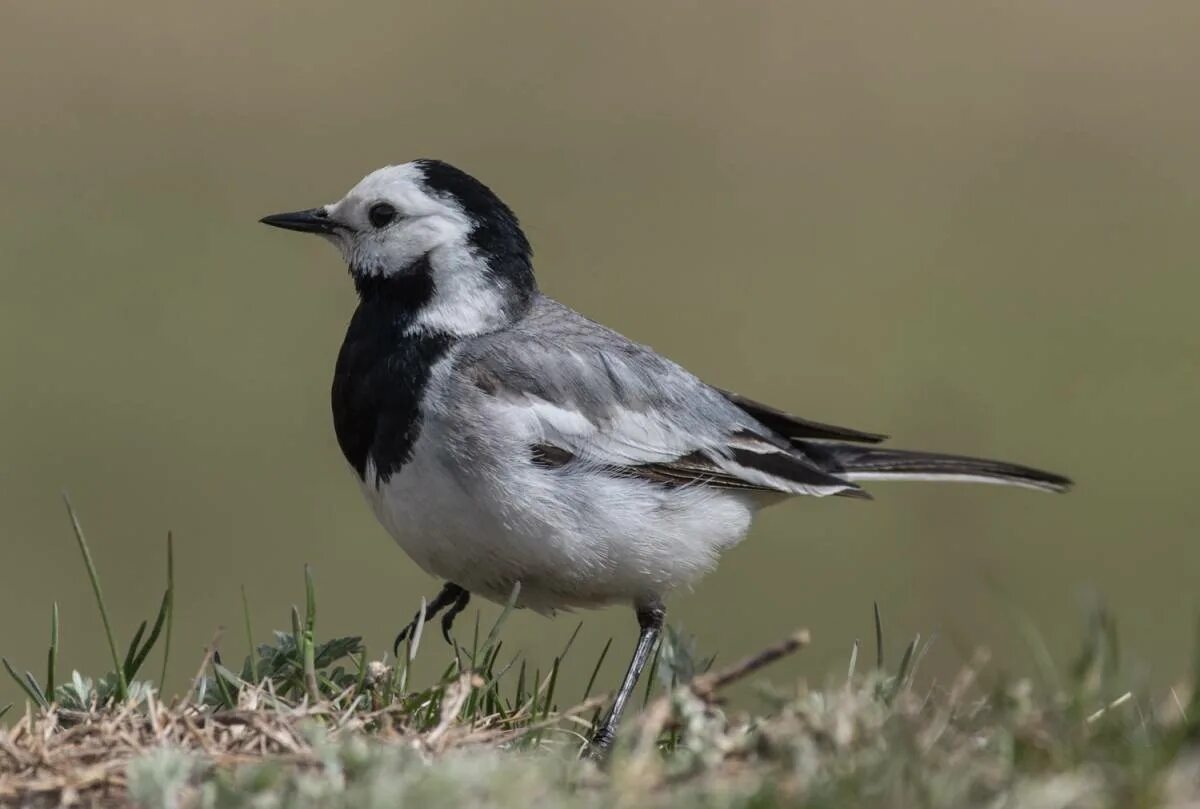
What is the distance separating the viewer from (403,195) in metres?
6.63

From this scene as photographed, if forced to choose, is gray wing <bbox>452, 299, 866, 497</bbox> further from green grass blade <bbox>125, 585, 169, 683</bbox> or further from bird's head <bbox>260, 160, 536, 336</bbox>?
green grass blade <bbox>125, 585, 169, 683</bbox>

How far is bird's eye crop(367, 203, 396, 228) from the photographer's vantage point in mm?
6656

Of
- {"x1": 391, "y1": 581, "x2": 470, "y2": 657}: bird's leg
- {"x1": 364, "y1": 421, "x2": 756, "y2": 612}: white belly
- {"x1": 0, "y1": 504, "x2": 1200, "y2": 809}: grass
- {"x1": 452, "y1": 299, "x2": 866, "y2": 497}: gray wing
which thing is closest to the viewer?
{"x1": 0, "y1": 504, "x2": 1200, "y2": 809}: grass

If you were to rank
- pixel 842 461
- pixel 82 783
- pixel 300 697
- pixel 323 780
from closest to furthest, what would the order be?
pixel 323 780, pixel 82 783, pixel 300 697, pixel 842 461

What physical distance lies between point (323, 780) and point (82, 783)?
577 millimetres

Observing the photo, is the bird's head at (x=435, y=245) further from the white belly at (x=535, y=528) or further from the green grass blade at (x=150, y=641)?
the green grass blade at (x=150, y=641)

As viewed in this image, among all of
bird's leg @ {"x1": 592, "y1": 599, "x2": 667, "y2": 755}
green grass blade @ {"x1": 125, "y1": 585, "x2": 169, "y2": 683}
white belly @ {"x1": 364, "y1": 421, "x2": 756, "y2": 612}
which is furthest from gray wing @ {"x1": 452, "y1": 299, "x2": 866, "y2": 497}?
green grass blade @ {"x1": 125, "y1": 585, "x2": 169, "y2": 683}

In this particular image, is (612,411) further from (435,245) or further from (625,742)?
(625,742)

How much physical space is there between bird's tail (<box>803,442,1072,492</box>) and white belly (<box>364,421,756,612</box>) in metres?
1.32

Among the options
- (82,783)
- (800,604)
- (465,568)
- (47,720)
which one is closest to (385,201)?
(465,568)

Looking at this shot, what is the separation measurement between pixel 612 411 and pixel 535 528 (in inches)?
27.1

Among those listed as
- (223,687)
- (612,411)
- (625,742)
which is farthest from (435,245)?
(625,742)

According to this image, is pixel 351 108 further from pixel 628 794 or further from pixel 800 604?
pixel 628 794

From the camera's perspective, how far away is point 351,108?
1844 centimetres
